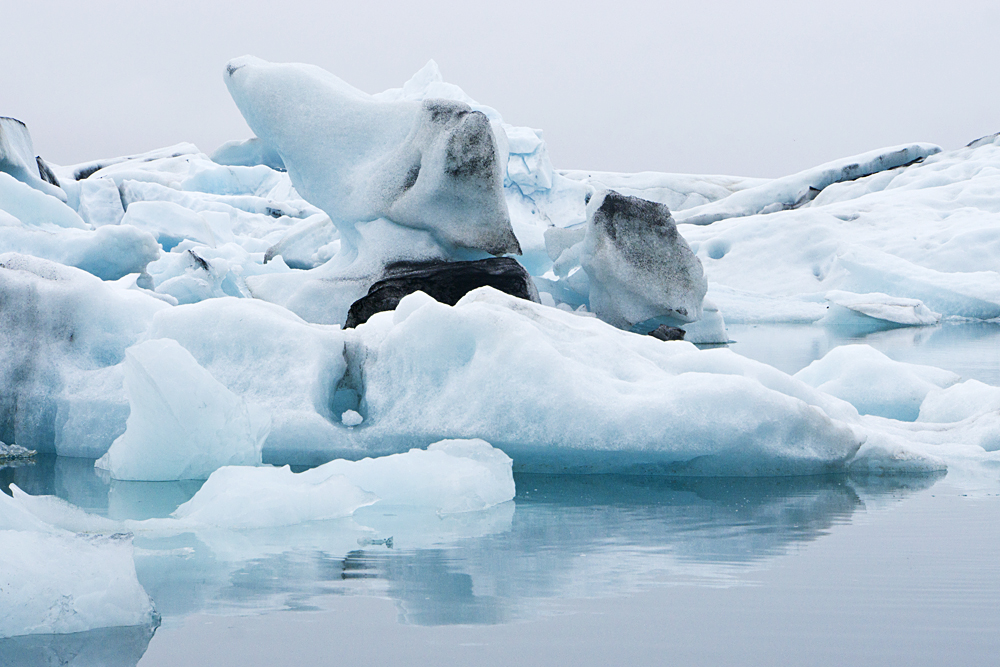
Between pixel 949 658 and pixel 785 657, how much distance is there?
0.32 m

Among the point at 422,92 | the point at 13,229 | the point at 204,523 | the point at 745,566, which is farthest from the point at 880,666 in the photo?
the point at 422,92

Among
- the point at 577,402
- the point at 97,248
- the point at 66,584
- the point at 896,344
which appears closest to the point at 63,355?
the point at 577,402

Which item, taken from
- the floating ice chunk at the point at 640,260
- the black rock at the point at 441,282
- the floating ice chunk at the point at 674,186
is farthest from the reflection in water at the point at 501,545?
the floating ice chunk at the point at 674,186

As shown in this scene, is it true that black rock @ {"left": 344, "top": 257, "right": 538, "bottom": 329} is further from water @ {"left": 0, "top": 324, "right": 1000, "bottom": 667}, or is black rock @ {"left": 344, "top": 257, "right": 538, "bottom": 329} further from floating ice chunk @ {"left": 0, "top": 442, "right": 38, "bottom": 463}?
water @ {"left": 0, "top": 324, "right": 1000, "bottom": 667}

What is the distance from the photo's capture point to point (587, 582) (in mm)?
2545

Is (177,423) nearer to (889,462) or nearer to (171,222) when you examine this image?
(889,462)

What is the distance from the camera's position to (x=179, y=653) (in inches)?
80.4

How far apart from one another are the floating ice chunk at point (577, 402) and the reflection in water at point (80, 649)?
206 centimetres

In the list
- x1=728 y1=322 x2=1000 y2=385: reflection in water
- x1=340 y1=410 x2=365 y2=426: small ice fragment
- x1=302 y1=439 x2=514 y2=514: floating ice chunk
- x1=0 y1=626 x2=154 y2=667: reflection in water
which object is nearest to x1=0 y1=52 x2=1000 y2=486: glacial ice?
x1=340 y1=410 x2=365 y2=426: small ice fragment

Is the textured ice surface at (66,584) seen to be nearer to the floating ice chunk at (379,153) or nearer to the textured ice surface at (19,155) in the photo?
the floating ice chunk at (379,153)

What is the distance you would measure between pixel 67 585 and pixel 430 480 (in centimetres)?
153

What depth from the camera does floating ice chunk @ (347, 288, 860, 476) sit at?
12.8 feet

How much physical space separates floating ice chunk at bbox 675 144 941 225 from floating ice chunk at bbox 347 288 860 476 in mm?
21884

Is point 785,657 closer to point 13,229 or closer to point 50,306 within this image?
point 50,306
